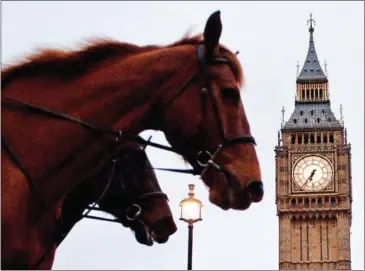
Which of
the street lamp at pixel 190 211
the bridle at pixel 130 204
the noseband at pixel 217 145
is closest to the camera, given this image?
the noseband at pixel 217 145

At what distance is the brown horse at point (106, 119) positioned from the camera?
5.27m

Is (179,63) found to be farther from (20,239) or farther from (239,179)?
(20,239)

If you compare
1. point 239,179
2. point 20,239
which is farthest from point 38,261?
point 239,179

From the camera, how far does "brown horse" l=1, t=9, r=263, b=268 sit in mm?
5270

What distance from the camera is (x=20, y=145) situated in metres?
5.30

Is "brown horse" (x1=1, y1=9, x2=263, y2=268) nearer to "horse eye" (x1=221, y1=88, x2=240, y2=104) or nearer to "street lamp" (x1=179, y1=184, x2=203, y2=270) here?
"horse eye" (x1=221, y1=88, x2=240, y2=104)

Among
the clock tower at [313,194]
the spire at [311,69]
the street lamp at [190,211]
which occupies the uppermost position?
the spire at [311,69]

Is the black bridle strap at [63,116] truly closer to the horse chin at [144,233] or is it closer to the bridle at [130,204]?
the bridle at [130,204]

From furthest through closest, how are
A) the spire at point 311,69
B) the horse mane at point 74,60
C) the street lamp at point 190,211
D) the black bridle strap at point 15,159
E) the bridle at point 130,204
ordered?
the spire at point 311,69
the street lamp at point 190,211
the bridle at point 130,204
the horse mane at point 74,60
the black bridle strap at point 15,159

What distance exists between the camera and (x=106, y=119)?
5.50m

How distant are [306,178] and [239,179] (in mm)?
69591

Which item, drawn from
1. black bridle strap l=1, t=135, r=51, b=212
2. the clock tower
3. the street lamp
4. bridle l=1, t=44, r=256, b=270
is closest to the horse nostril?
bridle l=1, t=44, r=256, b=270

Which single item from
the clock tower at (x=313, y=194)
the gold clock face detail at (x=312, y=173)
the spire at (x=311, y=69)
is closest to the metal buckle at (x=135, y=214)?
the clock tower at (x=313, y=194)

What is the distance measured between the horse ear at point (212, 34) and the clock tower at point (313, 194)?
68568 millimetres
